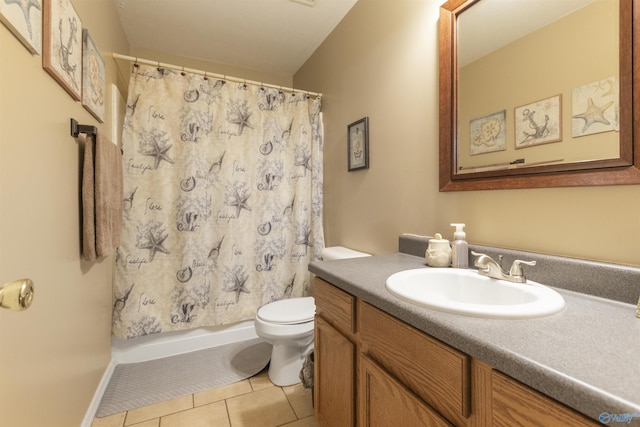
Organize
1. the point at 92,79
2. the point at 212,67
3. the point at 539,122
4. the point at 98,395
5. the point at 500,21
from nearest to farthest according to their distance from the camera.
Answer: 1. the point at 539,122
2. the point at 500,21
3. the point at 92,79
4. the point at 98,395
5. the point at 212,67

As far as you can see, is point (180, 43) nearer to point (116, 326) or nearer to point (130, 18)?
point (130, 18)

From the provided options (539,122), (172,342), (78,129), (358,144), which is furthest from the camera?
(172,342)

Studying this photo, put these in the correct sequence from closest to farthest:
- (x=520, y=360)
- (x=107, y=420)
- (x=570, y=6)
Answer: (x=520, y=360)
(x=570, y=6)
(x=107, y=420)

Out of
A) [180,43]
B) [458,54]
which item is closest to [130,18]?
[180,43]

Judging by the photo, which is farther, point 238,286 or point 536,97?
point 238,286

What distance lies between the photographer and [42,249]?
929 mm

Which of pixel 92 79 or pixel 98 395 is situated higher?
pixel 92 79

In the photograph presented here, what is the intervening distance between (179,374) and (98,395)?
410 mm

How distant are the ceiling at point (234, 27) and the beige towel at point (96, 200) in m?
1.16

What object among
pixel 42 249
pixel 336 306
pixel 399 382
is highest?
pixel 42 249

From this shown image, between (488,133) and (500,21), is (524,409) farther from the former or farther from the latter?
(500,21)

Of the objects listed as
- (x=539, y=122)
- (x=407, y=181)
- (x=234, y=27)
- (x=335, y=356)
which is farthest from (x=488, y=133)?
(x=234, y=27)

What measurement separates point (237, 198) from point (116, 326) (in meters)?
1.14

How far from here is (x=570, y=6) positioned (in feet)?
2.80
